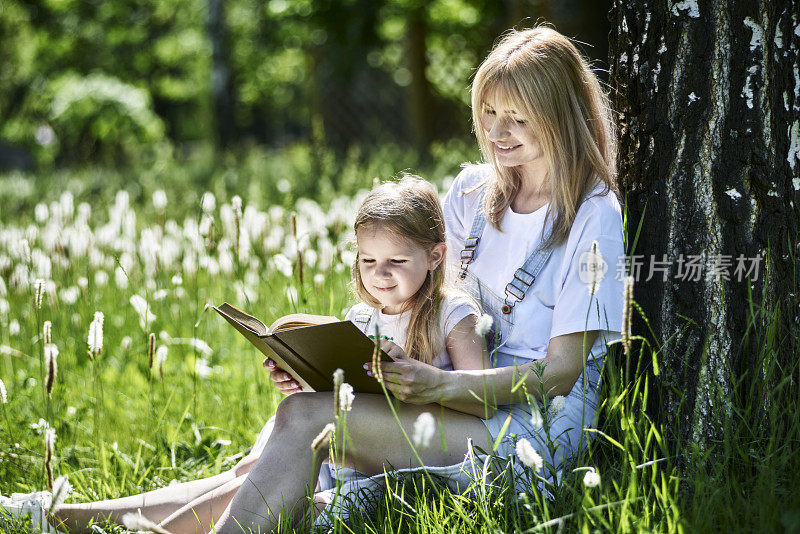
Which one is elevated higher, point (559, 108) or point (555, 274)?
point (559, 108)

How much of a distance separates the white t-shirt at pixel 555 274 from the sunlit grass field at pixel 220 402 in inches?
7.5

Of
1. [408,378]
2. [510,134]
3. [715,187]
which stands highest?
[510,134]

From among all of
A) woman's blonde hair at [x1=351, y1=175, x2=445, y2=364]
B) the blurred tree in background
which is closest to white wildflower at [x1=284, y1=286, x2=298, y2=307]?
woman's blonde hair at [x1=351, y1=175, x2=445, y2=364]

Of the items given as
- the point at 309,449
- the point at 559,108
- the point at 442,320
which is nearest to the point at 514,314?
the point at 442,320

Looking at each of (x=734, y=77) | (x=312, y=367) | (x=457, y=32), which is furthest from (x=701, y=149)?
(x=457, y=32)

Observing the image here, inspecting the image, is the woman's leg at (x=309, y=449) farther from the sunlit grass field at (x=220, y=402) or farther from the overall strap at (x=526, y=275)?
the overall strap at (x=526, y=275)

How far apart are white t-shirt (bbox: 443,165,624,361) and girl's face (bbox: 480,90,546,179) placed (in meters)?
0.19

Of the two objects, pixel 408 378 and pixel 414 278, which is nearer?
pixel 408 378

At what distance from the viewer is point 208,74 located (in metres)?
28.6

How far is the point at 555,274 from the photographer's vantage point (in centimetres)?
269

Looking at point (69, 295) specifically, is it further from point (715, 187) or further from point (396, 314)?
point (715, 187)

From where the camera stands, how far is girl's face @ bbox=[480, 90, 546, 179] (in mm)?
2723

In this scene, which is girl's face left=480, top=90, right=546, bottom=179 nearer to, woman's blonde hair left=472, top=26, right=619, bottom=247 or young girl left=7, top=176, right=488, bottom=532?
woman's blonde hair left=472, top=26, right=619, bottom=247

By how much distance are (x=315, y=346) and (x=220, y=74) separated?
11.5 m
